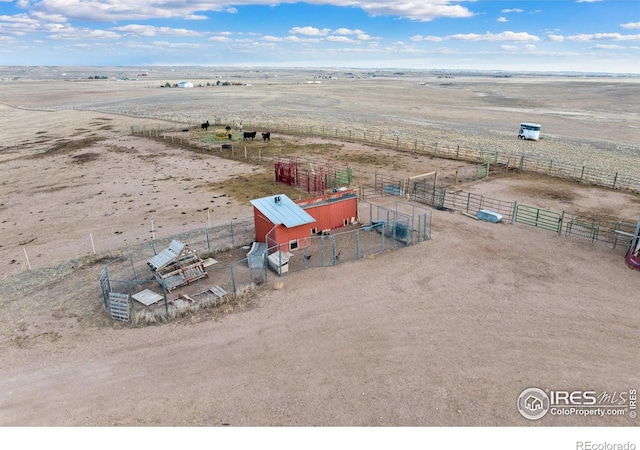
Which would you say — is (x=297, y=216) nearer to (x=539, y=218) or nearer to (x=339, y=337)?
(x=339, y=337)

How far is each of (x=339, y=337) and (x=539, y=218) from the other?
17.2 meters

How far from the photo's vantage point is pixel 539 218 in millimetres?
24703

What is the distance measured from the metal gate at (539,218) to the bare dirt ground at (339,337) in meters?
1.12

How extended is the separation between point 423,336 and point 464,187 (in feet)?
68.0

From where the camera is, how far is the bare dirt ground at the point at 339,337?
435 inches

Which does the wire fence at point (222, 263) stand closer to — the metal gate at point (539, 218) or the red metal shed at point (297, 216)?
the red metal shed at point (297, 216)

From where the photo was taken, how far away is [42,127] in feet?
215

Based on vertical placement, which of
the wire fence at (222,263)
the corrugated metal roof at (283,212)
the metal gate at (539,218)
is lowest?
the wire fence at (222,263)

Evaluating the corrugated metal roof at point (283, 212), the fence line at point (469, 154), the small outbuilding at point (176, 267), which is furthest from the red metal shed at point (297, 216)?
the fence line at point (469, 154)

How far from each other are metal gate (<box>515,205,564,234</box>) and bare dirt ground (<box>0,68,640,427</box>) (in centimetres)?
112

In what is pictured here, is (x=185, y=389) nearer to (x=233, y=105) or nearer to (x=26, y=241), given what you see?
(x=26, y=241)

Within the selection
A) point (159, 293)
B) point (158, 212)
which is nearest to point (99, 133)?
point (158, 212)

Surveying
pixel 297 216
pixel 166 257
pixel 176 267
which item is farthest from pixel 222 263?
pixel 297 216

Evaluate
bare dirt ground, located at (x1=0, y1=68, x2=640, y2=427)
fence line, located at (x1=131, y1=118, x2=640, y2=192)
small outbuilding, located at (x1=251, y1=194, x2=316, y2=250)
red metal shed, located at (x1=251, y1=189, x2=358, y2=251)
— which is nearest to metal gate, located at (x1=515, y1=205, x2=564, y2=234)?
bare dirt ground, located at (x1=0, y1=68, x2=640, y2=427)
